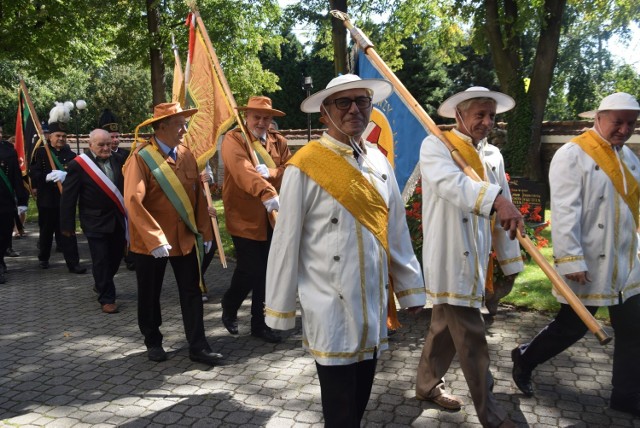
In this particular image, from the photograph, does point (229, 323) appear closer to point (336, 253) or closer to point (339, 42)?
point (336, 253)

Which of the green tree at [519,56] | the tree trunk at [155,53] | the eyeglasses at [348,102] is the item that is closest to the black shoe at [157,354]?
the eyeglasses at [348,102]

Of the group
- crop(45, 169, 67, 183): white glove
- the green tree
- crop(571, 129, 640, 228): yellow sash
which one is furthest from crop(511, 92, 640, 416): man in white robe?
the green tree

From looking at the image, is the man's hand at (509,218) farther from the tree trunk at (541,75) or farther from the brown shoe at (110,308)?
the tree trunk at (541,75)

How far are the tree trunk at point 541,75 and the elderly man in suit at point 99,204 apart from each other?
35.4ft

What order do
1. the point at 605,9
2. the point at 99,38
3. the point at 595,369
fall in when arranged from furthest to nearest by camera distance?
the point at 99,38, the point at 605,9, the point at 595,369

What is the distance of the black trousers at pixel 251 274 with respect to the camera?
5.70m

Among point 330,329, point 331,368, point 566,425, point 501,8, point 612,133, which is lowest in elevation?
A: point 566,425

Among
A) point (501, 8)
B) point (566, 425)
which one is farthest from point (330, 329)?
point (501, 8)

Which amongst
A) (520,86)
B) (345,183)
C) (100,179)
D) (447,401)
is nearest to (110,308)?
(100,179)

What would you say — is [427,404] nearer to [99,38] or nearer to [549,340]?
[549,340]

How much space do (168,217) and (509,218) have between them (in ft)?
9.64

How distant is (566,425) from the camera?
155 inches

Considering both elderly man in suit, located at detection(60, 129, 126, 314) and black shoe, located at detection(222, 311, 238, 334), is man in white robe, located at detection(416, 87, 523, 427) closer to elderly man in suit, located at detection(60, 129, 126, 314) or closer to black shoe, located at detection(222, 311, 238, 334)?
black shoe, located at detection(222, 311, 238, 334)

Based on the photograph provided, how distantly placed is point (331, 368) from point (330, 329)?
196 mm
